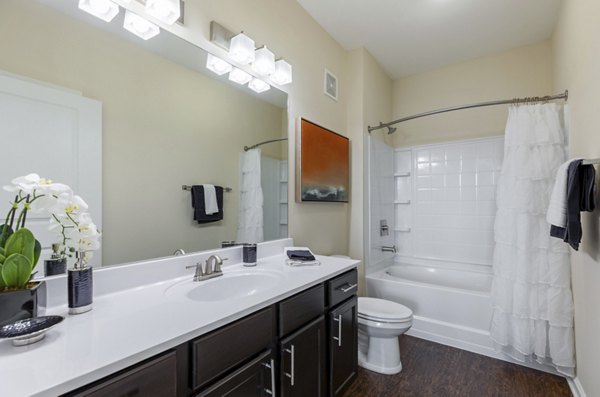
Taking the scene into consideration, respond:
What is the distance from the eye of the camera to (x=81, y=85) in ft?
3.61

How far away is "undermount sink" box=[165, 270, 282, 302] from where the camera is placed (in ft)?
4.14

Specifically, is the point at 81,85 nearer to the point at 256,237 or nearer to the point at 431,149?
the point at 256,237

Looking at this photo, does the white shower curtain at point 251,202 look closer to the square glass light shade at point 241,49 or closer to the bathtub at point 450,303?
the square glass light shade at point 241,49

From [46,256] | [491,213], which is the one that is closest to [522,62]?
[491,213]

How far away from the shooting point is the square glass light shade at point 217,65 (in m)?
1.59

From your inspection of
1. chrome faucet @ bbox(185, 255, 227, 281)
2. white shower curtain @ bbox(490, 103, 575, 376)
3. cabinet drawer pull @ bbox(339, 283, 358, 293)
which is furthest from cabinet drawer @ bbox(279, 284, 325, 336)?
white shower curtain @ bbox(490, 103, 575, 376)

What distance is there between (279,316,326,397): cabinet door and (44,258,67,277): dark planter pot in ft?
2.90

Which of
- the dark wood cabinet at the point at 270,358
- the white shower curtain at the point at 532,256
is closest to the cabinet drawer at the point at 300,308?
the dark wood cabinet at the point at 270,358

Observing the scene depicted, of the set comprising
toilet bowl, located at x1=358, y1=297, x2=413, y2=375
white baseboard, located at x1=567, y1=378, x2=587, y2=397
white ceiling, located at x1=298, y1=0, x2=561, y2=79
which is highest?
white ceiling, located at x1=298, y1=0, x2=561, y2=79

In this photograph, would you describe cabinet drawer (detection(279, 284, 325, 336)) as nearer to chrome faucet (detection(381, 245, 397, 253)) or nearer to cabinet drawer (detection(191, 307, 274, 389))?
cabinet drawer (detection(191, 307, 274, 389))

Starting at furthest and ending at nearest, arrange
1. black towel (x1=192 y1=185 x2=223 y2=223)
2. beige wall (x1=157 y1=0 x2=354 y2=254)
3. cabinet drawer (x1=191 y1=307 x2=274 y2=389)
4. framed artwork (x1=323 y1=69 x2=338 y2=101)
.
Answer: framed artwork (x1=323 y1=69 x2=338 y2=101) < beige wall (x1=157 y1=0 x2=354 y2=254) < black towel (x1=192 y1=185 x2=223 y2=223) < cabinet drawer (x1=191 y1=307 x2=274 y2=389)

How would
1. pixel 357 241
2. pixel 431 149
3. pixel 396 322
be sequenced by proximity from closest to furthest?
1. pixel 396 322
2. pixel 357 241
3. pixel 431 149

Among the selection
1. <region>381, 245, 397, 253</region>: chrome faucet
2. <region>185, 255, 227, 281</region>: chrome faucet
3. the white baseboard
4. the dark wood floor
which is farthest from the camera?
<region>381, 245, 397, 253</region>: chrome faucet

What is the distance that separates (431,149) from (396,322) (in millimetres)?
2147
